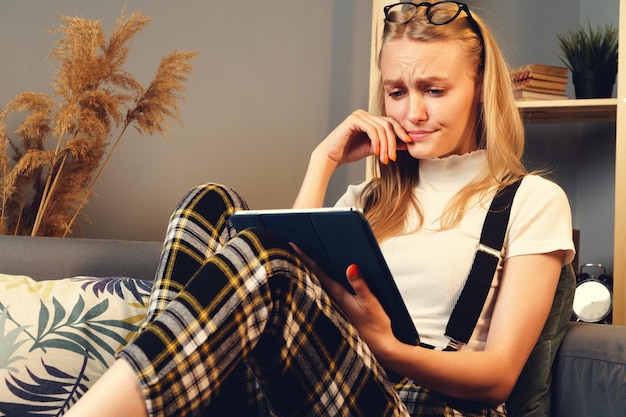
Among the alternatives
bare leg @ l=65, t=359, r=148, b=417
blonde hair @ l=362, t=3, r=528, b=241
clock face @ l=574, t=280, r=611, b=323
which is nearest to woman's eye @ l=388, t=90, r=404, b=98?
blonde hair @ l=362, t=3, r=528, b=241

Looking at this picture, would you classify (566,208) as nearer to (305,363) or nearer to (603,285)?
(305,363)

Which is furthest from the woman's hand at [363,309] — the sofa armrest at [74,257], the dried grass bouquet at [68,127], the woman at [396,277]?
the dried grass bouquet at [68,127]

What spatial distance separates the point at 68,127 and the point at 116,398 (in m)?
1.18

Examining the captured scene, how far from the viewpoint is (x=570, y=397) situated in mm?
1209

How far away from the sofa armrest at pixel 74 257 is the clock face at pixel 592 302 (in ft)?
4.30

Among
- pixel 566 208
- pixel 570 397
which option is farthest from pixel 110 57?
pixel 570 397

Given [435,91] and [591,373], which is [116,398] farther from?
[435,91]

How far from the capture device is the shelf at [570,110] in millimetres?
2361

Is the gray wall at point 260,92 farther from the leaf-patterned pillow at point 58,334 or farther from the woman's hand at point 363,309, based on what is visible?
the woman's hand at point 363,309

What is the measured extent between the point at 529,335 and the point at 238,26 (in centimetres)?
162

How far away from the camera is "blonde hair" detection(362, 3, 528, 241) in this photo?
1428 mm

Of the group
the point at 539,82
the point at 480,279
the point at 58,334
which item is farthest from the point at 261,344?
the point at 539,82

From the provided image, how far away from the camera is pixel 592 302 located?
226cm

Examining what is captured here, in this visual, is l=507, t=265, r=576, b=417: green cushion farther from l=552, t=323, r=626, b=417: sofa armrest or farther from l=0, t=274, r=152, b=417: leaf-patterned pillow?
l=0, t=274, r=152, b=417: leaf-patterned pillow
